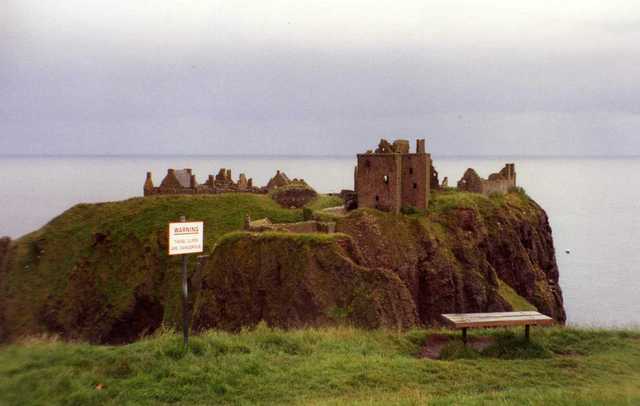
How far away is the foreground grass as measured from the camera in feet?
41.6

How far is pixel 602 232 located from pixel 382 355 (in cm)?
15733

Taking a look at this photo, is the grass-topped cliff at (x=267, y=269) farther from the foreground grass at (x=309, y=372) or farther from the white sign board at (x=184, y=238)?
the white sign board at (x=184, y=238)

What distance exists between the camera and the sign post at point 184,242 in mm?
15359

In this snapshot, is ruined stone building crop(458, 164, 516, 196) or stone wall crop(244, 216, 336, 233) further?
ruined stone building crop(458, 164, 516, 196)

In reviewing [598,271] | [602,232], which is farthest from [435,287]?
[602,232]

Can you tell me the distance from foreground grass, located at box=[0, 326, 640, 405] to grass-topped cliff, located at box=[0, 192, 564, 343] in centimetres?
1653

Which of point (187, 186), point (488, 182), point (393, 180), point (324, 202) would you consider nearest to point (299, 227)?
point (393, 180)

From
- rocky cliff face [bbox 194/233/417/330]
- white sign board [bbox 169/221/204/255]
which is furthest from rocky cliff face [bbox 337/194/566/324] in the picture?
white sign board [bbox 169/221/204/255]

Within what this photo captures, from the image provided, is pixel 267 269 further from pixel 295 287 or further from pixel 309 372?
pixel 309 372

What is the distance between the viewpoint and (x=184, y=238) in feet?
51.4

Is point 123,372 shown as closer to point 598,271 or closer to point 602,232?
point 598,271

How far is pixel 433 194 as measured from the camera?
5328 centimetres

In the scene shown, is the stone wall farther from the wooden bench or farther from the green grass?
the wooden bench

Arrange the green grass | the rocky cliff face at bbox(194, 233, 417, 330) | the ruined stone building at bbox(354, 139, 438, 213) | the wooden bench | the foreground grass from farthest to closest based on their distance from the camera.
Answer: the green grass < the ruined stone building at bbox(354, 139, 438, 213) < the rocky cliff face at bbox(194, 233, 417, 330) < the wooden bench < the foreground grass
